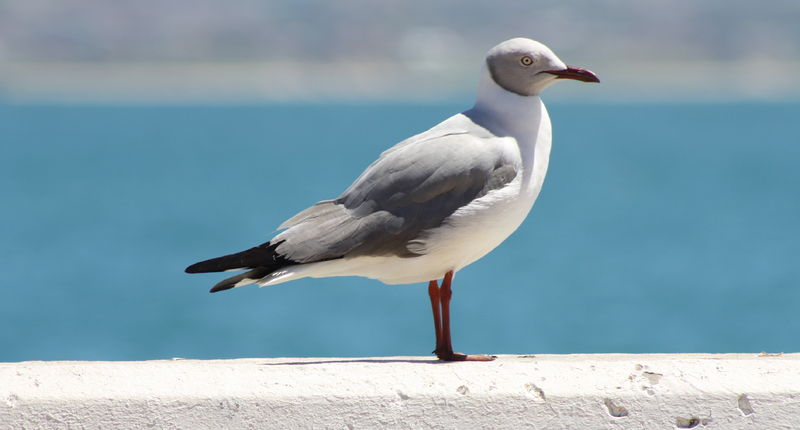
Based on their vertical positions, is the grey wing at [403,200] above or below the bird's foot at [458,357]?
above

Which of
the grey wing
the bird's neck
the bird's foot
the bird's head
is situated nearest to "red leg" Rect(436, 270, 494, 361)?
the bird's foot

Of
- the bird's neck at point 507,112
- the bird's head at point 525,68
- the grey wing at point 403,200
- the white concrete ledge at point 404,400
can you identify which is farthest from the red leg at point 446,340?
the white concrete ledge at point 404,400

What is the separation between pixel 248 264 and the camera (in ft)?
12.7

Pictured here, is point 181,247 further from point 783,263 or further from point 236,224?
point 783,263

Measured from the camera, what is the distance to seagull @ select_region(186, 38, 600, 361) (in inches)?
153

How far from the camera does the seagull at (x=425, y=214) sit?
3898 mm

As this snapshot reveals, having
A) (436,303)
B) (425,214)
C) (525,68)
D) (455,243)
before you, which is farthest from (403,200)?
(525,68)

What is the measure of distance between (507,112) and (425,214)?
1.63 feet

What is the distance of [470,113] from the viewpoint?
4.27 m

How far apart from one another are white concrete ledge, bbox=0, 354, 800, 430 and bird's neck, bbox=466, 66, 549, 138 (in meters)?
1.12

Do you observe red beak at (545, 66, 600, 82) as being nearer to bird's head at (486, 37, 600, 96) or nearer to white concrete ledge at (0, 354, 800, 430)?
bird's head at (486, 37, 600, 96)

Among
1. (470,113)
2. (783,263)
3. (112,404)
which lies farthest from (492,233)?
(783,263)

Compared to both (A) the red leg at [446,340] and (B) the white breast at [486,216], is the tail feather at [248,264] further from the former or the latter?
(A) the red leg at [446,340]

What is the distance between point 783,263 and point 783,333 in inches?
296
